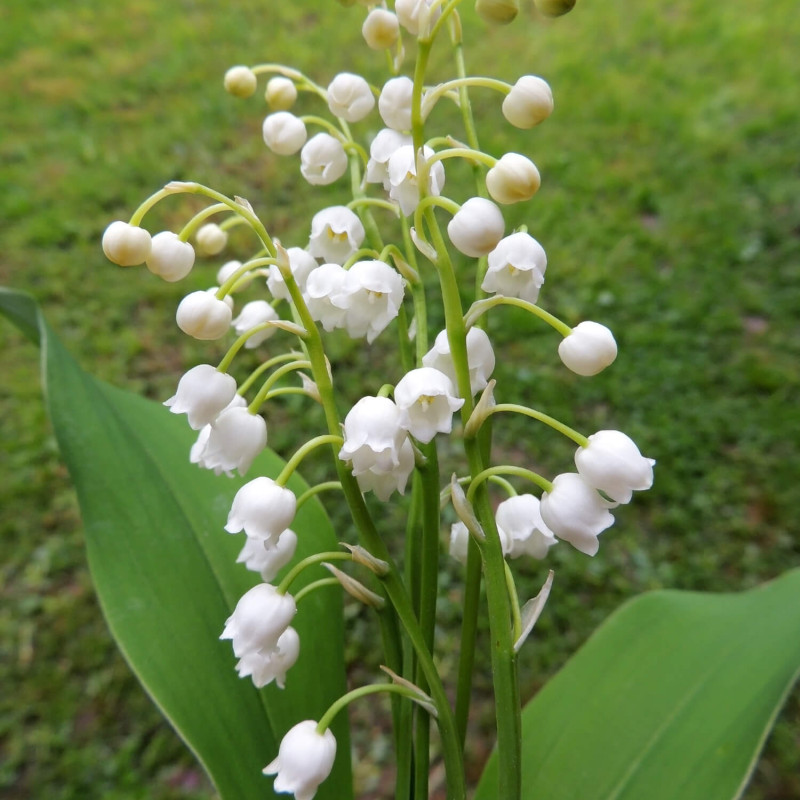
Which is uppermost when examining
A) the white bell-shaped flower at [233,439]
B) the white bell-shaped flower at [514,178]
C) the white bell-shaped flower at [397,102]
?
the white bell-shaped flower at [397,102]

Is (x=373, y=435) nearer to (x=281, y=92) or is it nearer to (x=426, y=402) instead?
(x=426, y=402)

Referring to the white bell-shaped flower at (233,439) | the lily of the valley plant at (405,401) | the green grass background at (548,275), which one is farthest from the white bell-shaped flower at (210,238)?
the green grass background at (548,275)

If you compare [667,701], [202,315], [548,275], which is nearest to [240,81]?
[202,315]

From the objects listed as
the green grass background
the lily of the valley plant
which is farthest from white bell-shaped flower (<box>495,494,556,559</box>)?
the green grass background

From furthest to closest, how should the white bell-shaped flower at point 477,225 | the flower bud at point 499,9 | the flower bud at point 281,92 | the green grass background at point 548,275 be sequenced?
1. the green grass background at point 548,275
2. the flower bud at point 281,92
3. the flower bud at point 499,9
4. the white bell-shaped flower at point 477,225

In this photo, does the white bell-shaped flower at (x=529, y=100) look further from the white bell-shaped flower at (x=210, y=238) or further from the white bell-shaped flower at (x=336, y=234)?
the white bell-shaped flower at (x=210, y=238)

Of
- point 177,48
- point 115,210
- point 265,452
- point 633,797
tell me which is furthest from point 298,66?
point 633,797

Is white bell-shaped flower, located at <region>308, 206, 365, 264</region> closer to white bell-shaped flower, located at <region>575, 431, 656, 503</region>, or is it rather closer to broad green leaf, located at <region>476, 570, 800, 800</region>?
white bell-shaped flower, located at <region>575, 431, 656, 503</region>
